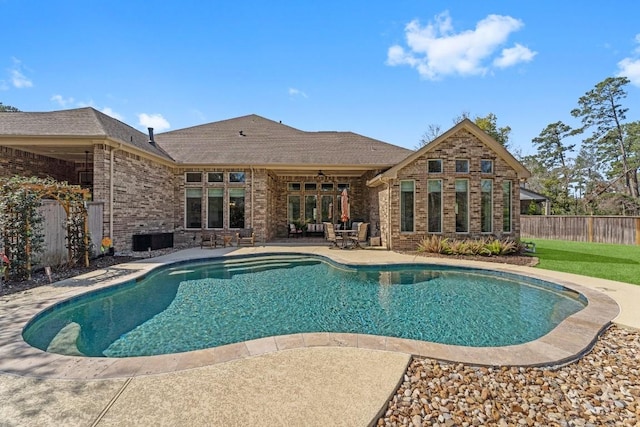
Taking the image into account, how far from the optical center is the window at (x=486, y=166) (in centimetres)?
1155

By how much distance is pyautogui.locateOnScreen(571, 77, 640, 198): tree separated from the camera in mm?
27438

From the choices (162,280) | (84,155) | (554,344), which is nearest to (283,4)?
(162,280)

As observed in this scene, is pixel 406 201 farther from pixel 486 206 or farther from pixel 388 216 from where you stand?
pixel 486 206

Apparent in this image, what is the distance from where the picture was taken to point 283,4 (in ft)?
32.6

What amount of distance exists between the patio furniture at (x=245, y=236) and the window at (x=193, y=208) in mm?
1992

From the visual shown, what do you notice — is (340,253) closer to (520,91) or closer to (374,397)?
(374,397)

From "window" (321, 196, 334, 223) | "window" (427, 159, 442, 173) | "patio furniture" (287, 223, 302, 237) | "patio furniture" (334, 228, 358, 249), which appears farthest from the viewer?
"window" (321, 196, 334, 223)

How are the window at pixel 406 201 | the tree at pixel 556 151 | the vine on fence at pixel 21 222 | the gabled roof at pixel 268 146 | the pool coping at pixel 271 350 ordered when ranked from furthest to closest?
the tree at pixel 556 151
the gabled roof at pixel 268 146
the window at pixel 406 201
the vine on fence at pixel 21 222
the pool coping at pixel 271 350

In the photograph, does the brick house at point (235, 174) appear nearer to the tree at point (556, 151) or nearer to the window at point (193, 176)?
the window at point (193, 176)

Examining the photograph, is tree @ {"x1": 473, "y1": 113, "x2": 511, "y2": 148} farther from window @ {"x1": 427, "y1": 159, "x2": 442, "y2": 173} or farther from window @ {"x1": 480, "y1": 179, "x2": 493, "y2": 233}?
window @ {"x1": 427, "y1": 159, "x2": 442, "y2": 173}

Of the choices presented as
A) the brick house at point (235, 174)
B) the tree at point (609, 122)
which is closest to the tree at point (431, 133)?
the tree at point (609, 122)

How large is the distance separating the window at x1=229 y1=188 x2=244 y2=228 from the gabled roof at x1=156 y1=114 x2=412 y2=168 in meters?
1.35

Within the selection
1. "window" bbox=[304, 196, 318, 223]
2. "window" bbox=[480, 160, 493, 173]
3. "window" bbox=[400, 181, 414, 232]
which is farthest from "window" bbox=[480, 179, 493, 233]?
"window" bbox=[304, 196, 318, 223]

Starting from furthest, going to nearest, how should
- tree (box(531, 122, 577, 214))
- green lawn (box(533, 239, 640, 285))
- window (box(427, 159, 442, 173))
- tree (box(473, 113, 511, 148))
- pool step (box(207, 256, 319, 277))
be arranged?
tree (box(531, 122, 577, 214))
tree (box(473, 113, 511, 148))
window (box(427, 159, 442, 173))
pool step (box(207, 256, 319, 277))
green lawn (box(533, 239, 640, 285))
